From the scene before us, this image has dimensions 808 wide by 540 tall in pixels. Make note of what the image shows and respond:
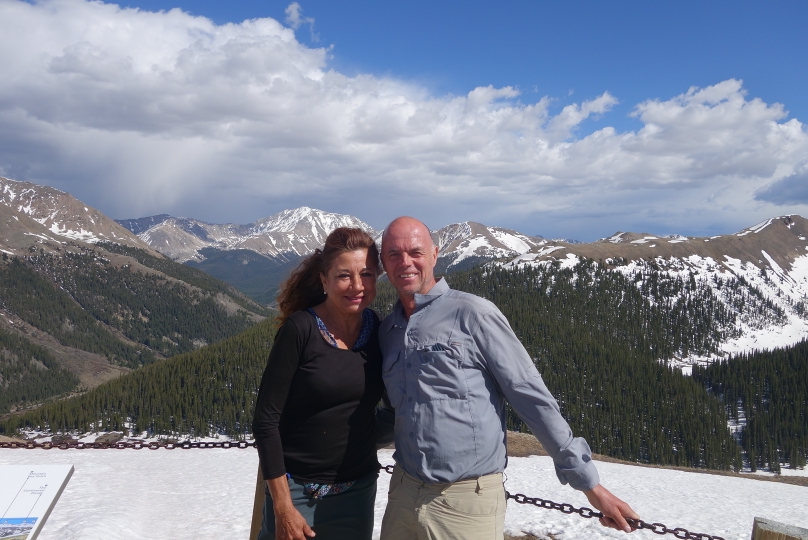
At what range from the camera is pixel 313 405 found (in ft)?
15.1

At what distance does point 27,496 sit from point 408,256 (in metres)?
4.39

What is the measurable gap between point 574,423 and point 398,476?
360 feet

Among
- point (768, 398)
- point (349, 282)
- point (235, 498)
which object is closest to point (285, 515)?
point (349, 282)

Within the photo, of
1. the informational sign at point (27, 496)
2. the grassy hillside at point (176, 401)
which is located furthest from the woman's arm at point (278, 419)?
the grassy hillside at point (176, 401)

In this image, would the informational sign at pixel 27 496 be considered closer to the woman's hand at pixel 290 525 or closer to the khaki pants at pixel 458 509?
the woman's hand at pixel 290 525

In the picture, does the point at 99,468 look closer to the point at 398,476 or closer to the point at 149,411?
the point at 398,476

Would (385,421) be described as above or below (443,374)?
below

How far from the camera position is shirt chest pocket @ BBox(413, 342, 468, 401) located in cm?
436

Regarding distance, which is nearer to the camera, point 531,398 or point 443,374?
point 531,398

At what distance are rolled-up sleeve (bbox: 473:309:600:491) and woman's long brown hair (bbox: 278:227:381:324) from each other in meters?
1.33

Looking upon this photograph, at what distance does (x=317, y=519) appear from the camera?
4758 mm

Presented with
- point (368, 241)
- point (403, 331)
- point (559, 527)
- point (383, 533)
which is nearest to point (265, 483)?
point (383, 533)

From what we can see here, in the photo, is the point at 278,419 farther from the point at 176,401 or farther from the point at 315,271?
the point at 176,401

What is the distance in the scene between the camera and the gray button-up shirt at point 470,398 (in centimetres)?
426
